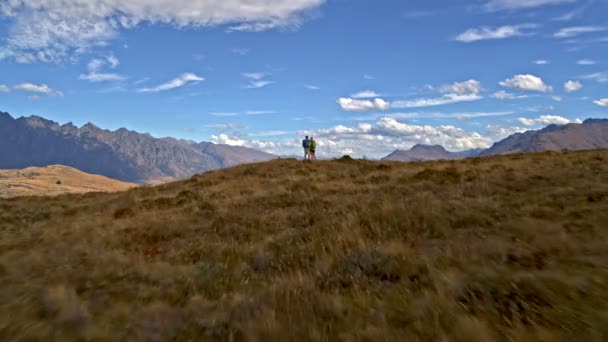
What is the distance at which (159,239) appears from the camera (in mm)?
11344

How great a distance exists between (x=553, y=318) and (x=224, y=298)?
3.80 metres

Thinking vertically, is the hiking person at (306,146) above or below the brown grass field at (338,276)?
above

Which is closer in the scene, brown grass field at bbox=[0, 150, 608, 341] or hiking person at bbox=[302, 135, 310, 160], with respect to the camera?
brown grass field at bbox=[0, 150, 608, 341]

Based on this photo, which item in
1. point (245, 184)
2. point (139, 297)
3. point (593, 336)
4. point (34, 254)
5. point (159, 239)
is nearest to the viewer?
point (593, 336)

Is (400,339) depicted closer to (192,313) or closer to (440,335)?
(440,335)

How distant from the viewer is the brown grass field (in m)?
3.97

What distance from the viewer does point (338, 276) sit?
589 cm

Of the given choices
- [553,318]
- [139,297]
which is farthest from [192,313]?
[553,318]

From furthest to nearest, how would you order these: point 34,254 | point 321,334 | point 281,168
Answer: point 281,168, point 34,254, point 321,334

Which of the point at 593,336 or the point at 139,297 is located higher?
the point at 593,336

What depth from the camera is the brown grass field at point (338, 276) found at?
3967mm

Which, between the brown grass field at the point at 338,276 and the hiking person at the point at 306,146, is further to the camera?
the hiking person at the point at 306,146

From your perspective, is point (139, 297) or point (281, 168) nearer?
point (139, 297)

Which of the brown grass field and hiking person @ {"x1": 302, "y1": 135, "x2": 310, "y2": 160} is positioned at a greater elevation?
hiking person @ {"x1": 302, "y1": 135, "x2": 310, "y2": 160}
